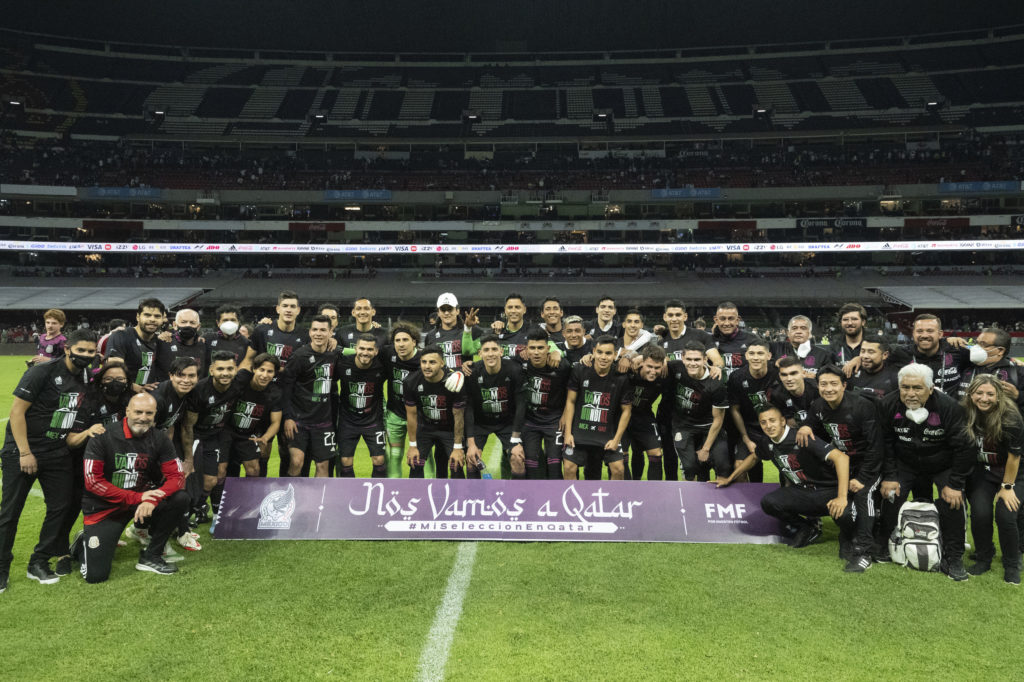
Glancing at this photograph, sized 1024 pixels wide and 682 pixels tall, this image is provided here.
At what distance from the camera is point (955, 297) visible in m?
36.6

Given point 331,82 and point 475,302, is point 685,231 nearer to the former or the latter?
point 475,302

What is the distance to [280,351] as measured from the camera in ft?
25.2

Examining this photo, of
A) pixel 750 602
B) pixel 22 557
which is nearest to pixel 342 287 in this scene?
pixel 22 557

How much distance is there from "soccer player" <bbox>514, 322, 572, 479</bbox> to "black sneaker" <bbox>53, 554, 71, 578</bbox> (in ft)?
14.0

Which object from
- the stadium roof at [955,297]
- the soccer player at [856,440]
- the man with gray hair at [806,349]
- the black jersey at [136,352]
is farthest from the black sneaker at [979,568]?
the stadium roof at [955,297]

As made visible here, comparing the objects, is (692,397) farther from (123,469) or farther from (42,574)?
(42,574)

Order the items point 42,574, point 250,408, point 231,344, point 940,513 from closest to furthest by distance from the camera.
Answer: point 42,574 < point 940,513 < point 250,408 < point 231,344

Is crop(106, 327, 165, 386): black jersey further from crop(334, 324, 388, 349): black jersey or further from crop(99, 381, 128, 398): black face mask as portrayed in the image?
crop(334, 324, 388, 349): black jersey

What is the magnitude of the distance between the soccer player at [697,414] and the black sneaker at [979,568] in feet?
7.23

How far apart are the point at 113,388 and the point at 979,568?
764cm

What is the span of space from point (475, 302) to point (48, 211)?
1205 inches

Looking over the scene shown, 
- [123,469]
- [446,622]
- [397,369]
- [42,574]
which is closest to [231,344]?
[397,369]

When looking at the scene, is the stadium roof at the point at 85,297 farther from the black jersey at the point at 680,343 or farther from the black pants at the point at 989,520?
the black pants at the point at 989,520

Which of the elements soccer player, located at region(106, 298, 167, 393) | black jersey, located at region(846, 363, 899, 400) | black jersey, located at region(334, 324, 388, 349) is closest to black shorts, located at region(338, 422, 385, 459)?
black jersey, located at region(334, 324, 388, 349)
